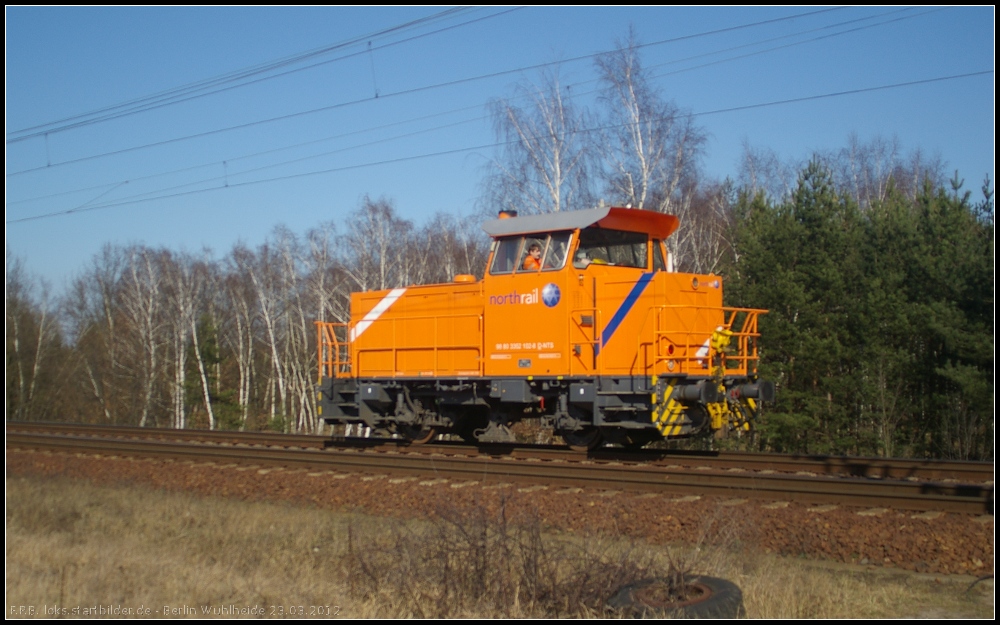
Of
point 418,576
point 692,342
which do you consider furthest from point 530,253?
point 418,576

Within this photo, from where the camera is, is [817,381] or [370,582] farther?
[817,381]

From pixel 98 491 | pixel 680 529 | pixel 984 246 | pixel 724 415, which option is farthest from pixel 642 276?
pixel 984 246

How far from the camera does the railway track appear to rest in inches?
342

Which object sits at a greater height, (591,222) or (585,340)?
(591,222)

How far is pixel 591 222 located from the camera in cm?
1224

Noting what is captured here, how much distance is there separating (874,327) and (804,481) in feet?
34.9

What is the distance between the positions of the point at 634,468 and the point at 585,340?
227 centimetres

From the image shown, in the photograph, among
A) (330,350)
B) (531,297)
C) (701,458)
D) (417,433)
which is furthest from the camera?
(330,350)

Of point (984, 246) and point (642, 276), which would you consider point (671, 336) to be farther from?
point (984, 246)

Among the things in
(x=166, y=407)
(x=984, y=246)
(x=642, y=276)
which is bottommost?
(x=166, y=407)

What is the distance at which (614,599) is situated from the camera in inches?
229

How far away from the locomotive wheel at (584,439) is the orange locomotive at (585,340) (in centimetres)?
2

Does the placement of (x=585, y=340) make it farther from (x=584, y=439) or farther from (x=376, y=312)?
(x=376, y=312)

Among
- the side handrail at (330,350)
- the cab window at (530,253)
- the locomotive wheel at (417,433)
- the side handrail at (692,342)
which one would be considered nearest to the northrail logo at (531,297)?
the cab window at (530,253)
